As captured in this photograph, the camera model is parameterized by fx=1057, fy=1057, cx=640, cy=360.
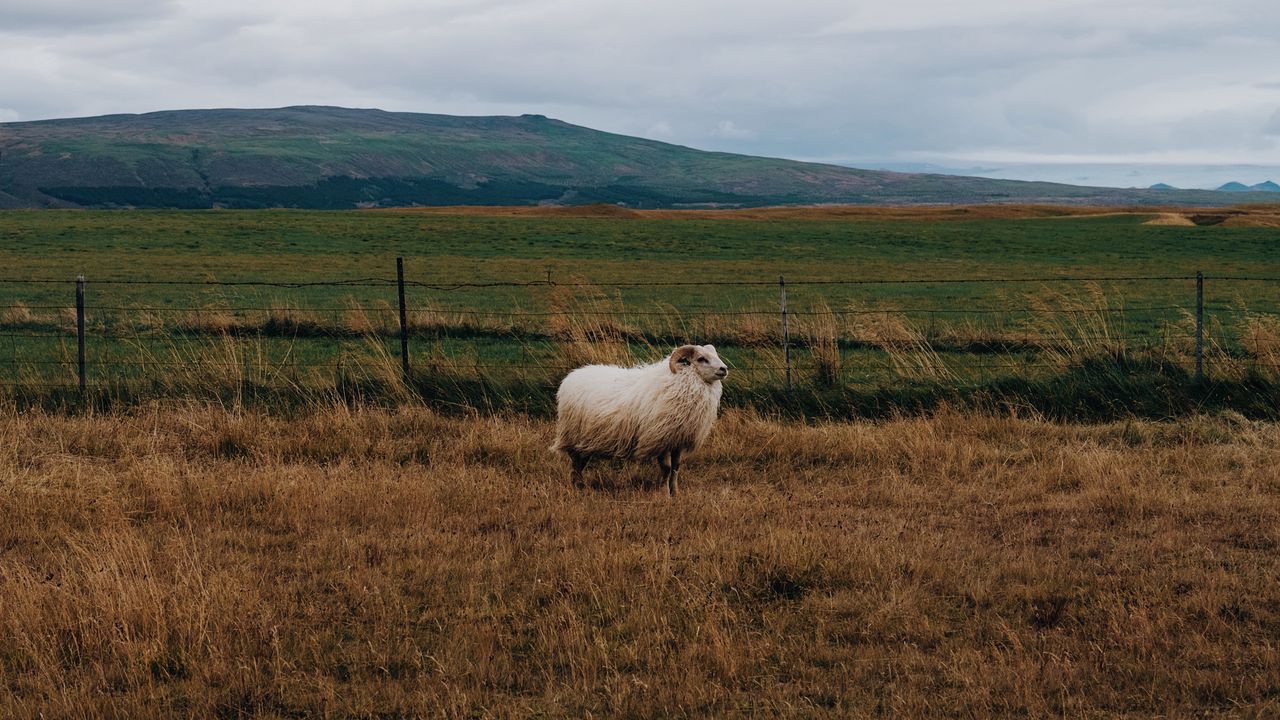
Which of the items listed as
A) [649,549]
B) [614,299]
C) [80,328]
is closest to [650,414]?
[649,549]

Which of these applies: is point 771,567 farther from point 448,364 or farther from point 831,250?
point 831,250

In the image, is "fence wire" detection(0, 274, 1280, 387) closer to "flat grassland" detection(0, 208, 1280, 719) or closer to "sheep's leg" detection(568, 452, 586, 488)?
"flat grassland" detection(0, 208, 1280, 719)

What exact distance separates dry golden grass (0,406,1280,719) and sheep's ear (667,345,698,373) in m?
1.11

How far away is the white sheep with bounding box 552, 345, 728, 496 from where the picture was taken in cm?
936

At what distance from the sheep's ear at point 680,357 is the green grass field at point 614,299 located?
116 inches

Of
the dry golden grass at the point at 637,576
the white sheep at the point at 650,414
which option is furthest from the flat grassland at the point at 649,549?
the white sheep at the point at 650,414

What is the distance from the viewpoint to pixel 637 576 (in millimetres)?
6652

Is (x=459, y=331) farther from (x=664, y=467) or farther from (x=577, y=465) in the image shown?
(x=664, y=467)

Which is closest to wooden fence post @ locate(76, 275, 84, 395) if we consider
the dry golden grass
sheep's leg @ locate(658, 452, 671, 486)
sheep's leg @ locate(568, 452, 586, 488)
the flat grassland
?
the flat grassland

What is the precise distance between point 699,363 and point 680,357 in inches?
7.3

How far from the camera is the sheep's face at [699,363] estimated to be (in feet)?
31.1

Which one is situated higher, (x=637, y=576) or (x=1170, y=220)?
(x=1170, y=220)

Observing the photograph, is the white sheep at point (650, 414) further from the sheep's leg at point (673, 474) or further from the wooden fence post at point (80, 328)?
the wooden fence post at point (80, 328)

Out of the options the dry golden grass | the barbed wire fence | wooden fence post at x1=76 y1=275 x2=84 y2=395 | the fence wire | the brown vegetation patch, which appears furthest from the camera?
the brown vegetation patch
